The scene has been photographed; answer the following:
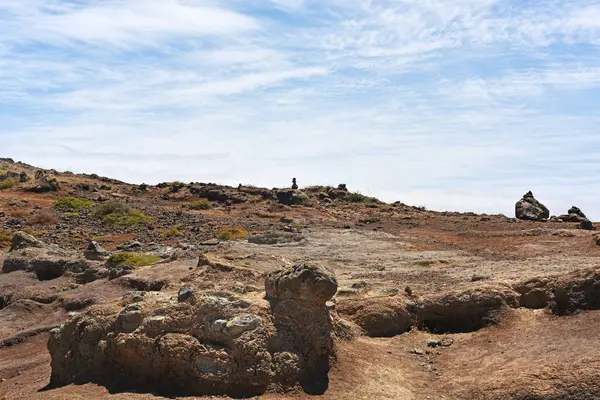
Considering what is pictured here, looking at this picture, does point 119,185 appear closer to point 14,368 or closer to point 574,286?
point 14,368

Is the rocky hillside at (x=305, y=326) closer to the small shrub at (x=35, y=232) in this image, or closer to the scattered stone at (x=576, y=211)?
the small shrub at (x=35, y=232)

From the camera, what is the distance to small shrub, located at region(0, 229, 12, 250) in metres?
30.9

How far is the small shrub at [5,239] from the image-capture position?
30.9 m

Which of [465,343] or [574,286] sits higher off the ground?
[574,286]

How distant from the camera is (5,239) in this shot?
1267 inches

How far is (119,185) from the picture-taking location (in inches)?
2435

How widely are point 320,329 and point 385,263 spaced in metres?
11.4

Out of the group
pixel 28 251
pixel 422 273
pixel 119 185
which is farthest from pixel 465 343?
pixel 119 185

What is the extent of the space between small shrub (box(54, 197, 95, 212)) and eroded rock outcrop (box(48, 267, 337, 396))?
33.0 m

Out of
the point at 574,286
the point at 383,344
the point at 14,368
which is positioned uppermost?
the point at 574,286

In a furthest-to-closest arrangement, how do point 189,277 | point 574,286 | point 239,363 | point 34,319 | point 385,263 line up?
1. point 385,263
2. point 34,319
3. point 189,277
4. point 574,286
5. point 239,363

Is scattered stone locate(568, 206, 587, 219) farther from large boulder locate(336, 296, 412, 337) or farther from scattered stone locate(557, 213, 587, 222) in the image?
large boulder locate(336, 296, 412, 337)

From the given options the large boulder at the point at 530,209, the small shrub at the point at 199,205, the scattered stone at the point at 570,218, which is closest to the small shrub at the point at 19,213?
the small shrub at the point at 199,205

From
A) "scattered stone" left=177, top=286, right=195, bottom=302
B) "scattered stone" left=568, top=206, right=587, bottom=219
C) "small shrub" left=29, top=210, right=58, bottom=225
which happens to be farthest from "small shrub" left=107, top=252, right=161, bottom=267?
"scattered stone" left=568, top=206, right=587, bottom=219
